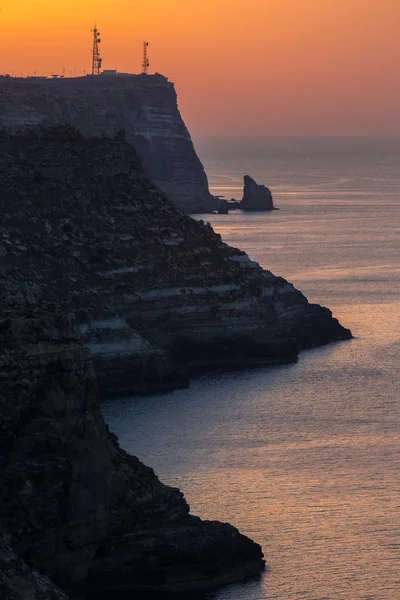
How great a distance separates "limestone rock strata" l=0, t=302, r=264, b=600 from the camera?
4294cm

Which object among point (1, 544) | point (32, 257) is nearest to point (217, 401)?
point (32, 257)

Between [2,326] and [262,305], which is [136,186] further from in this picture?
[2,326]

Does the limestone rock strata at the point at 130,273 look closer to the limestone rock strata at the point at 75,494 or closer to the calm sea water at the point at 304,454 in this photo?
the calm sea water at the point at 304,454

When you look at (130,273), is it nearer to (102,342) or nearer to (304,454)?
(102,342)

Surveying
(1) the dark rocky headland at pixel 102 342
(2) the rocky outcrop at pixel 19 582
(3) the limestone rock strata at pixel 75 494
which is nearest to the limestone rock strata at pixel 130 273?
(1) the dark rocky headland at pixel 102 342

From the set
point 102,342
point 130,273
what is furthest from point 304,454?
point 130,273

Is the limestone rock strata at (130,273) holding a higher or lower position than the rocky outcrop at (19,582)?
higher

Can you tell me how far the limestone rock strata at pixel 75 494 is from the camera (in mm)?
42938

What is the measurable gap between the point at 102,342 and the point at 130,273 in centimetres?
892

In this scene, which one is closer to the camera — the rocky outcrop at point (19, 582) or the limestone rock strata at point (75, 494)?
the rocky outcrop at point (19, 582)

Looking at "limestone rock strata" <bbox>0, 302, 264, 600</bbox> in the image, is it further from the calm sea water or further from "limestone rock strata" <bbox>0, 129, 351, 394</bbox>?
"limestone rock strata" <bbox>0, 129, 351, 394</bbox>

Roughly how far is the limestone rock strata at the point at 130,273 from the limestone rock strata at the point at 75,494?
101ft

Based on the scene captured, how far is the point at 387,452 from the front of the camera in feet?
210

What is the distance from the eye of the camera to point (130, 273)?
285ft
